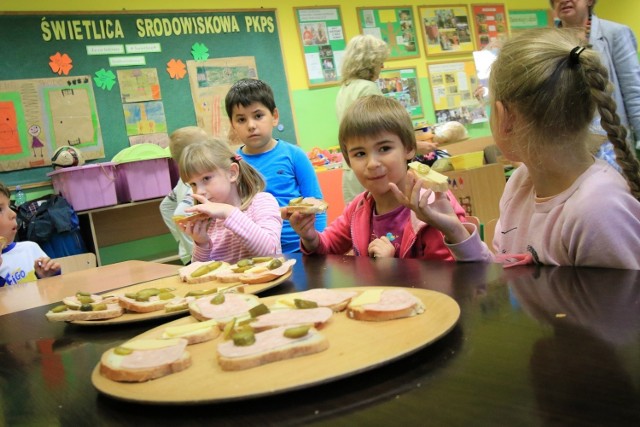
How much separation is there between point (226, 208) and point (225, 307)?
0.97 meters

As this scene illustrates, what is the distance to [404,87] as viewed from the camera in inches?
284

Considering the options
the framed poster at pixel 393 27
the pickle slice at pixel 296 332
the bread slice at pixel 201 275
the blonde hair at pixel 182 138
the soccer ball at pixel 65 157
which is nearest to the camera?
the pickle slice at pixel 296 332

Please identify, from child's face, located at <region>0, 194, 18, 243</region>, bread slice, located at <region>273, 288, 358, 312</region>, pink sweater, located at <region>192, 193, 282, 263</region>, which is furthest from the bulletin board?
bread slice, located at <region>273, 288, 358, 312</region>

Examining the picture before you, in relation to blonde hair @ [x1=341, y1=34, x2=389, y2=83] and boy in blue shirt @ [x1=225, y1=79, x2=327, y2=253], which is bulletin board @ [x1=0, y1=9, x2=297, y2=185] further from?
boy in blue shirt @ [x1=225, y1=79, x2=327, y2=253]

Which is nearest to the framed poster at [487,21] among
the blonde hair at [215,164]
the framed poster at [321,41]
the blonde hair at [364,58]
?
the framed poster at [321,41]

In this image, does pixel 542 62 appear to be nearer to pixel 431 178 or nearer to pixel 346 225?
pixel 431 178

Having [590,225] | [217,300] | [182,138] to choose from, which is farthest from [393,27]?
[217,300]

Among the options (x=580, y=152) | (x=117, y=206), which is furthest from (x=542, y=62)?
(x=117, y=206)

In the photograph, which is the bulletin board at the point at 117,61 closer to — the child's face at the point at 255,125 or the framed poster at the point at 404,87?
the framed poster at the point at 404,87

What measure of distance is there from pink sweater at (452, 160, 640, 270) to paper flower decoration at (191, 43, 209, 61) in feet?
15.5

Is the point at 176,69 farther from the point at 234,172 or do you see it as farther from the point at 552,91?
the point at 552,91

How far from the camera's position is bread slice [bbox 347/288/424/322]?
0.98m

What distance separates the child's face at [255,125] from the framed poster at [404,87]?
4.12m

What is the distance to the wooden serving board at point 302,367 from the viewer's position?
0.77m
